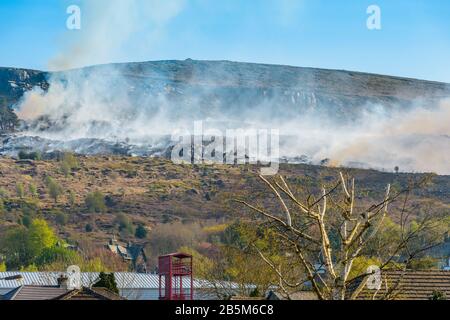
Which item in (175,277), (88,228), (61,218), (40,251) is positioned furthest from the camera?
(61,218)

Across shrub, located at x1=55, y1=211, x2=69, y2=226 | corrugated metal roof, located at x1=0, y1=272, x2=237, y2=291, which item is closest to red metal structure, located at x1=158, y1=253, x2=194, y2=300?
corrugated metal roof, located at x1=0, y1=272, x2=237, y2=291

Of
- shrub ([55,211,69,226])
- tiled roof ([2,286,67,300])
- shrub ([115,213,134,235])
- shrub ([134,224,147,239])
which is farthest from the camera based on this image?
shrub ([55,211,69,226])

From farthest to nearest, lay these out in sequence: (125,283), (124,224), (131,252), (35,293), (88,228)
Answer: (124,224), (88,228), (131,252), (125,283), (35,293)

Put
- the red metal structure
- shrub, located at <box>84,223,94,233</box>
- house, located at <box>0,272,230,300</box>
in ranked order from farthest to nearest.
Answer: shrub, located at <box>84,223,94,233</box> → house, located at <box>0,272,230,300</box> → the red metal structure

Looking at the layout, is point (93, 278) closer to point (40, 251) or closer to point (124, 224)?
point (40, 251)

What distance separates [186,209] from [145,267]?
47.5 metres

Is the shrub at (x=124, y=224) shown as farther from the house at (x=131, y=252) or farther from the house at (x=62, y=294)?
the house at (x=62, y=294)

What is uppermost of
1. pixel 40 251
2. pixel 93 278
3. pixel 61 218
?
pixel 93 278

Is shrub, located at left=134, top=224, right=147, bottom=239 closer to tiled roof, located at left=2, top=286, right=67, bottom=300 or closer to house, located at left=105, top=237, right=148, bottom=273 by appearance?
house, located at left=105, top=237, right=148, bottom=273

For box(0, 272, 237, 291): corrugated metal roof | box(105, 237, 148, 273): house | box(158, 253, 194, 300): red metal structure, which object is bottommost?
box(105, 237, 148, 273): house

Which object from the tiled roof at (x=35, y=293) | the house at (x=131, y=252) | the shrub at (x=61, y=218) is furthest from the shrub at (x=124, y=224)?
the tiled roof at (x=35, y=293)

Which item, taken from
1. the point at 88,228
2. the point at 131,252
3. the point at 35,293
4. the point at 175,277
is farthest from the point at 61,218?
the point at 35,293

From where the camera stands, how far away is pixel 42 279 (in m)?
79.9
